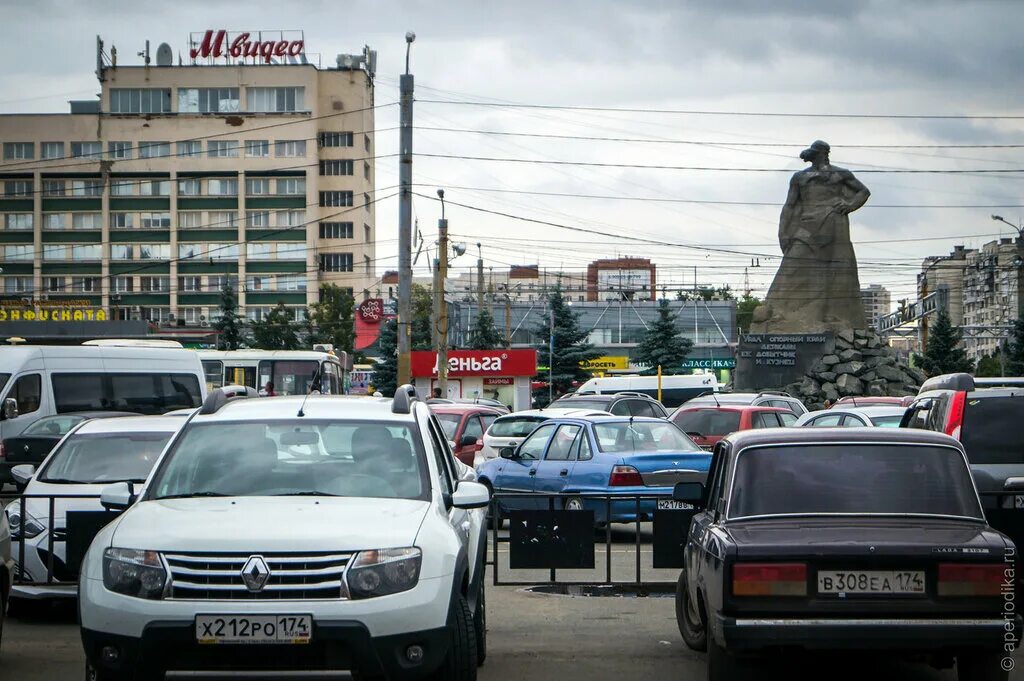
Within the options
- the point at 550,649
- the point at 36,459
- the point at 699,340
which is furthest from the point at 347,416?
the point at 699,340

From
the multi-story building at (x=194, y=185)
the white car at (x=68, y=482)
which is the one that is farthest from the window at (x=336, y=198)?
the white car at (x=68, y=482)

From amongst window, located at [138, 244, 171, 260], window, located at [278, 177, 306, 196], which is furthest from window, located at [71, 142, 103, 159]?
window, located at [278, 177, 306, 196]

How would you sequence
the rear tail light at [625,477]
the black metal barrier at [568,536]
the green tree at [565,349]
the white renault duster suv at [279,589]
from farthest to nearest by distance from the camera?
the green tree at [565,349] → the rear tail light at [625,477] → the black metal barrier at [568,536] → the white renault duster suv at [279,589]

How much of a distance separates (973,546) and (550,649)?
372 cm

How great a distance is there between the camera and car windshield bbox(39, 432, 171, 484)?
12.3m

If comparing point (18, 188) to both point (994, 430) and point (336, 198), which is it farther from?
point (994, 430)

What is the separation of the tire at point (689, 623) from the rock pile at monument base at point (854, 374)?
1446 inches

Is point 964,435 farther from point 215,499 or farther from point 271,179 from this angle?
point 271,179

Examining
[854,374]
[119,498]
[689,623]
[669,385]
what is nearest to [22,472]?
[119,498]

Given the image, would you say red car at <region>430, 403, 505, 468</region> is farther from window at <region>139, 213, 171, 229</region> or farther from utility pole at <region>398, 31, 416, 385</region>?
window at <region>139, 213, 171, 229</region>

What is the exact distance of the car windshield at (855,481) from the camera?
23.9 ft

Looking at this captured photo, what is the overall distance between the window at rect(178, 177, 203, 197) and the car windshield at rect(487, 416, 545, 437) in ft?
291

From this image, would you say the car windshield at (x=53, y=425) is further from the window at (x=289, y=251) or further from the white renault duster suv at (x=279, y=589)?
the window at (x=289, y=251)

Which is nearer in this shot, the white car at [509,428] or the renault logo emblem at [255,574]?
A: the renault logo emblem at [255,574]
